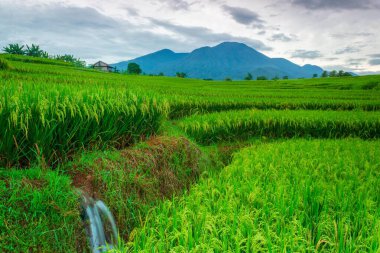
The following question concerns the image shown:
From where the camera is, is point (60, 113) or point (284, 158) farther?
point (284, 158)

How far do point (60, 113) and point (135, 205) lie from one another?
1.69 metres

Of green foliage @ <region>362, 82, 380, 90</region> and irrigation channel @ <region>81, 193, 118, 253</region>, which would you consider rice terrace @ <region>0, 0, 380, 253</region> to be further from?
green foliage @ <region>362, 82, 380, 90</region>

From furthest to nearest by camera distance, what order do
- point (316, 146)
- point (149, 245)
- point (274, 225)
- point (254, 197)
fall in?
point (316, 146), point (254, 197), point (274, 225), point (149, 245)

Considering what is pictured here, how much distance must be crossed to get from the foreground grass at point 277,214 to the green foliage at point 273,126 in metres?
3.58

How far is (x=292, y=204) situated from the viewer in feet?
10.1

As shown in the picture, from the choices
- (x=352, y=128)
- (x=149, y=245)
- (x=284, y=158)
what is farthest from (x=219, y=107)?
(x=149, y=245)

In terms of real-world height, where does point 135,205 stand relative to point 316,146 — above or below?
below

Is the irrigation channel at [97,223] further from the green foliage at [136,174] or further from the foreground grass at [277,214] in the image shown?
the foreground grass at [277,214]

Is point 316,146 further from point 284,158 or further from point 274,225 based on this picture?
point 274,225

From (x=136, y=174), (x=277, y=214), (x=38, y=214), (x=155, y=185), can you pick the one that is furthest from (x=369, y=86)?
(x=38, y=214)

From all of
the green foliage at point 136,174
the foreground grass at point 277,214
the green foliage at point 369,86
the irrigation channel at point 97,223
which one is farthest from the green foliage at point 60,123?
the green foliage at point 369,86

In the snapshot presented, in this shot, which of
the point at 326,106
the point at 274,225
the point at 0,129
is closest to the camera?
the point at 274,225

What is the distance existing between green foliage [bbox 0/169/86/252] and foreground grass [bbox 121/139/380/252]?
0.71 metres

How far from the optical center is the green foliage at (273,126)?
8852 millimetres
